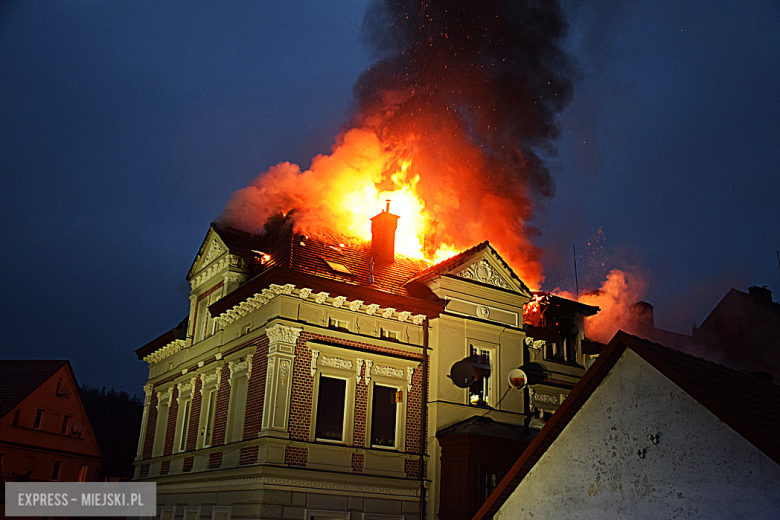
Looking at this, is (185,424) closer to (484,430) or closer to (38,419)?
(484,430)

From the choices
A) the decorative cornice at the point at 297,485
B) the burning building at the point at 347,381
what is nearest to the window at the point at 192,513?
the burning building at the point at 347,381

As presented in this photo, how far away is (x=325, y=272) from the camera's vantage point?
19.3m

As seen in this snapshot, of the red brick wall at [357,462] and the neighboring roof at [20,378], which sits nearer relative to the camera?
the red brick wall at [357,462]

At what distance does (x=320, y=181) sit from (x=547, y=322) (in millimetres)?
10006

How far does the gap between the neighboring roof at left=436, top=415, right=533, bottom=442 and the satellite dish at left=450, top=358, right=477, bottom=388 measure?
45.1 inches

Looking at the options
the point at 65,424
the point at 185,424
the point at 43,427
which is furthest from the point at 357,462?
the point at 65,424

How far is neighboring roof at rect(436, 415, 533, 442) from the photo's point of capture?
18562 millimetres

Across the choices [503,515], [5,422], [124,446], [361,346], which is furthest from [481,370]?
[124,446]

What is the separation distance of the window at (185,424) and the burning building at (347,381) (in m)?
0.07

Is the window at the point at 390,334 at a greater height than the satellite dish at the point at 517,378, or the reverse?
the window at the point at 390,334

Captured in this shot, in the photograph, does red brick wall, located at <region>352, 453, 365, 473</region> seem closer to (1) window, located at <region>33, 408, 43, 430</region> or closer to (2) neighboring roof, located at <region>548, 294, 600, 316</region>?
(2) neighboring roof, located at <region>548, 294, 600, 316</region>

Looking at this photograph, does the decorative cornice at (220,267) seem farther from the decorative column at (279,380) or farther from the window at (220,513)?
the window at (220,513)

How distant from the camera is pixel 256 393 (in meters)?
17.8

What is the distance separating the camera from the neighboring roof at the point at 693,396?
7.90 metres
